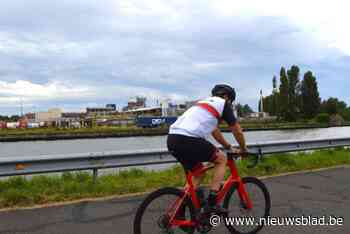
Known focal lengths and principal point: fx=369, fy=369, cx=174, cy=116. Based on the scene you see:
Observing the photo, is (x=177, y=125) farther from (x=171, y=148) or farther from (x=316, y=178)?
(x=316, y=178)

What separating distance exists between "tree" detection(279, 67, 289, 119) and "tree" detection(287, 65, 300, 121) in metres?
0.95

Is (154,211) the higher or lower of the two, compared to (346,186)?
higher

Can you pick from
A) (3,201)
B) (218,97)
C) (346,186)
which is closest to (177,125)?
(218,97)

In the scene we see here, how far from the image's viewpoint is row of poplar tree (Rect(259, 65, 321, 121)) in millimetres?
92500

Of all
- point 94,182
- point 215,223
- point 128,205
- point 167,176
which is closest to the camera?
point 215,223

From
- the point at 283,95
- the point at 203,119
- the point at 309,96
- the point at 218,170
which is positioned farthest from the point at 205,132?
the point at 309,96

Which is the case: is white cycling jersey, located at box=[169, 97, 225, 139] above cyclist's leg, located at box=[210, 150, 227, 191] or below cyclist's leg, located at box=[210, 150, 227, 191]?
above

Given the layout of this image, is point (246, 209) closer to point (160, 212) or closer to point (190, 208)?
point (190, 208)

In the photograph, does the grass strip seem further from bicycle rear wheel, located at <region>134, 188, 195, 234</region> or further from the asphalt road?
bicycle rear wheel, located at <region>134, 188, 195, 234</region>

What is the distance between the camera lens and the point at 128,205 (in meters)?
6.06

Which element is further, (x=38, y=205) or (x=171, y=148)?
(x=38, y=205)

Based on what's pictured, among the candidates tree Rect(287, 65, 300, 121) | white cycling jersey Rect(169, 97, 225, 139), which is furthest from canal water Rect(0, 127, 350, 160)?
tree Rect(287, 65, 300, 121)

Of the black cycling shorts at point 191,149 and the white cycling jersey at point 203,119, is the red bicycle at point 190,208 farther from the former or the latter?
the white cycling jersey at point 203,119

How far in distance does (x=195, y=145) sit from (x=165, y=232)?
1037 millimetres
